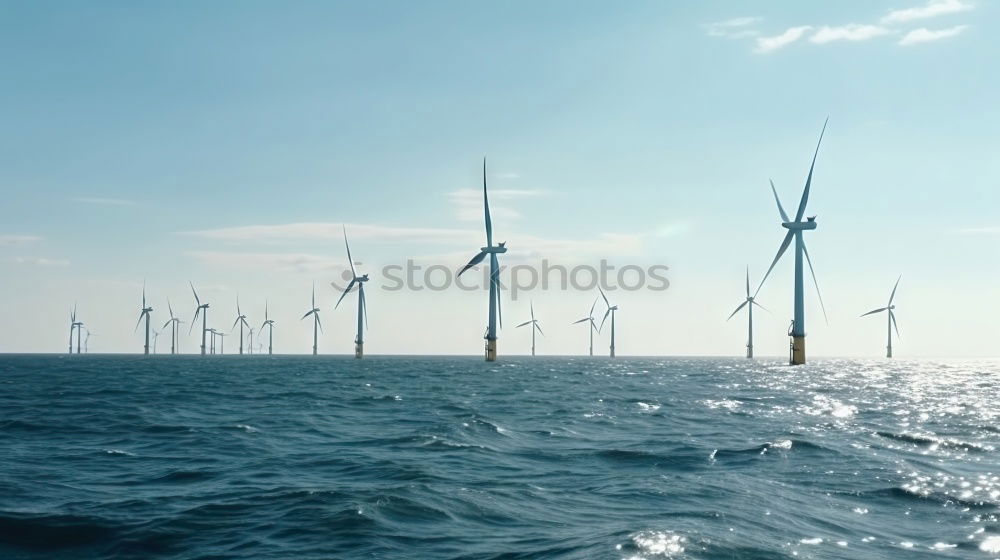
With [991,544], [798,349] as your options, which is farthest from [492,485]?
[798,349]

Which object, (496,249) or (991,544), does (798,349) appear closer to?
(496,249)

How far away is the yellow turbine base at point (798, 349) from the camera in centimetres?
13912

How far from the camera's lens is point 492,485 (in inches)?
892

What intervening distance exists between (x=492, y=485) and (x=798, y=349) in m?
129

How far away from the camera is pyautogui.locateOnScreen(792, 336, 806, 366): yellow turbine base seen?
139125mm

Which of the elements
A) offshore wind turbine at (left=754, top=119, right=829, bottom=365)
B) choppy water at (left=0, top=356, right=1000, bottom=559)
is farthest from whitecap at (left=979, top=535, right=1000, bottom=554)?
offshore wind turbine at (left=754, top=119, right=829, bottom=365)

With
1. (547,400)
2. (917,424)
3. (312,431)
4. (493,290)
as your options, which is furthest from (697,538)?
(493,290)

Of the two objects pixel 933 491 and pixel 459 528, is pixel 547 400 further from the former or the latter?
pixel 459 528

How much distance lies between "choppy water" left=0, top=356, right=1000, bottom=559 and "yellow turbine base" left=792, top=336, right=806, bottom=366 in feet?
324

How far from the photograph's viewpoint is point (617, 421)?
40.7 metres

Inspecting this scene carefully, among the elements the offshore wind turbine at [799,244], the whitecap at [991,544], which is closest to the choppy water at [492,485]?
the whitecap at [991,544]

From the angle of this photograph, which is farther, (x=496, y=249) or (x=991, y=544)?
(x=496, y=249)

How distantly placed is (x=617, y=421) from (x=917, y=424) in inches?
563

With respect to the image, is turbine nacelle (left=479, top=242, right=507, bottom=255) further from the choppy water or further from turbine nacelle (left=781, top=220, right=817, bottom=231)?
the choppy water
